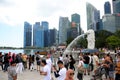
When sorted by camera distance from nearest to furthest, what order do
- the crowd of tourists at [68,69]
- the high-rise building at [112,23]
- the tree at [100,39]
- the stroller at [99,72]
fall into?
the crowd of tourists at [68,69]
the stroller at [99,72]
the tree at [100,39]
the high-rise building at [112,23]

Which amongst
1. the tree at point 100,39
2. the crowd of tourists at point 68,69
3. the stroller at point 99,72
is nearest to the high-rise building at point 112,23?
the tree at point 100,39

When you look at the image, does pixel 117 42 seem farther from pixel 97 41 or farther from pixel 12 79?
pixel 12 79

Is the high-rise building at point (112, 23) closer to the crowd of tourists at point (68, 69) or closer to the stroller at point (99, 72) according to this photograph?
the crowd of tourists at point (68, 69)

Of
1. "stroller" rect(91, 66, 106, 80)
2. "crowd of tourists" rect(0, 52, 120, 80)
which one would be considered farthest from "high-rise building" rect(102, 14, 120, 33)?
"stroller" rect(91, 66, 106, 80)

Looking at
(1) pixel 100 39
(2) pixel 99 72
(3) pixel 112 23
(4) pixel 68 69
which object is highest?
(3) pixel 112 23

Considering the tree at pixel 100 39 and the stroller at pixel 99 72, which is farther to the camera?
the tree at pixel 100 39

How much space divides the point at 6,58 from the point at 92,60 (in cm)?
705

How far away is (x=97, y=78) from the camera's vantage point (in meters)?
12.9

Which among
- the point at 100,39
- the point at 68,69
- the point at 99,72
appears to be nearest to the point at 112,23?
the point at 100,39

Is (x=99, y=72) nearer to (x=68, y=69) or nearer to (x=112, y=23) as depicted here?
(x=68, y=69)

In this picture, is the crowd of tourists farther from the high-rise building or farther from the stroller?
the high-rise building

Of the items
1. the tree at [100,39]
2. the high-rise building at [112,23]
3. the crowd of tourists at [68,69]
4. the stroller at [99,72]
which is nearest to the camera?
the crowd of tourists at [68,69]

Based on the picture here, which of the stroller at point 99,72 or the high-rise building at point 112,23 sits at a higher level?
the high-rise building at point 112,23

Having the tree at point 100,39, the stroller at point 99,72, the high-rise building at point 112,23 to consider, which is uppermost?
the high-rise building at point 112,23
